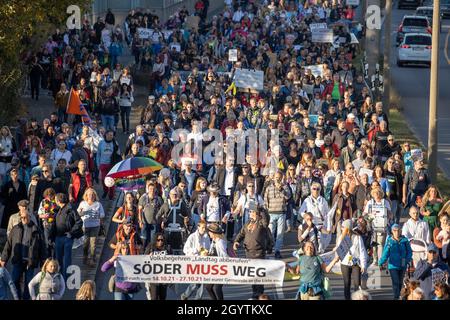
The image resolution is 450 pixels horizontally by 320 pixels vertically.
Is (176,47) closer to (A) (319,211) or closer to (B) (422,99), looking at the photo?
(B) (422,99)

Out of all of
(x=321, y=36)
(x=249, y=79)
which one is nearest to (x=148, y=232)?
(x=249, y=79)

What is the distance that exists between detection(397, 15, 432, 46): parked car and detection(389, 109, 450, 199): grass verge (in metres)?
15.4

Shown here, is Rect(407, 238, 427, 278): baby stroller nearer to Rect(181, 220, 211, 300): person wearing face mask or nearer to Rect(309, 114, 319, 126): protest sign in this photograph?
Rect(181, 220, 211, 300): person wearing face mask

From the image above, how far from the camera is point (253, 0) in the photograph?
208 feet

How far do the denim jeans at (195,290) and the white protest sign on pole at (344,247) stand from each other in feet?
6.93

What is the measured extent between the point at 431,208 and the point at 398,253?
8.75 feet

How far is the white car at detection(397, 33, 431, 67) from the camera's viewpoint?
5178 centimetres

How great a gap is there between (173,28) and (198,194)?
24.7m

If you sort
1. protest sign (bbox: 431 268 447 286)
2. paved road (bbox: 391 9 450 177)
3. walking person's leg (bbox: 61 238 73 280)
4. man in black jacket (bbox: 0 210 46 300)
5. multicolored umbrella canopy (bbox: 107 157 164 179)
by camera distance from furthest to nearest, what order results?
paved road (bbox: 391 9 450 177), multicolored umbrella canopy (bbox: 107 157 164 179), walking person's leg (bbox: 61 238 73 280), man in black jacket (bbox: 0 210 46 300), protest sign (bbox: 431 268 447 286)

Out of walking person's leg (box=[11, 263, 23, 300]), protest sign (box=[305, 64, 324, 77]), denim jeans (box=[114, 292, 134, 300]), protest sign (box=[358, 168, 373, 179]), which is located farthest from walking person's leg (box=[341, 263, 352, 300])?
protest sign (box=[305, 64, 324, 77])

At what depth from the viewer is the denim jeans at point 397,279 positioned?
20688 mm

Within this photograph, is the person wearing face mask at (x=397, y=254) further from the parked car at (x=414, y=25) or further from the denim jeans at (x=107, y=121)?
the parked car at (x=414, y=25)

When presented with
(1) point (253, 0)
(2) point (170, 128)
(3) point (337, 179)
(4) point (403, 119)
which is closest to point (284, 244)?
(3) point (337, 179)

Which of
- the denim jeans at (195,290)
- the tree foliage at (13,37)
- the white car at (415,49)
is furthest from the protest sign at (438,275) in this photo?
the white car at (415,49)
